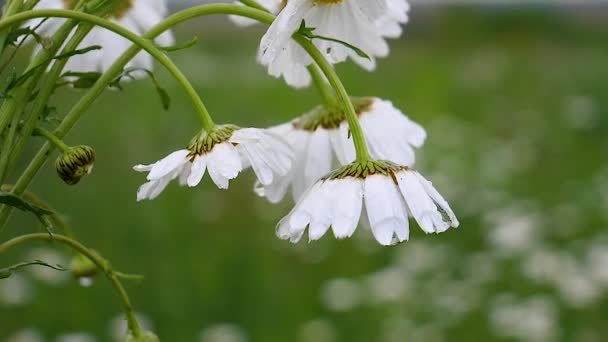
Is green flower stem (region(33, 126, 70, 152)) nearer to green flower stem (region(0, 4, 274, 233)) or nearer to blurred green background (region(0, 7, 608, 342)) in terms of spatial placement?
green flower stem (region(0, 4, 274, 233))

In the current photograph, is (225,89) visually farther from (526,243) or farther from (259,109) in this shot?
(526,243)

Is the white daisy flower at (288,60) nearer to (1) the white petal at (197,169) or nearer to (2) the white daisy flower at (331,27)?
(2) the white daisy flower at (331,27)

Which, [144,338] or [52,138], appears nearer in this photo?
[52,138]

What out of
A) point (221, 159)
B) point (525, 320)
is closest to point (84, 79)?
point (221, 159)

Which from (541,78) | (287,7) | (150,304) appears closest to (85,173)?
(287,7)

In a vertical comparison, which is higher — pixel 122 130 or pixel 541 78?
pixel 541 78

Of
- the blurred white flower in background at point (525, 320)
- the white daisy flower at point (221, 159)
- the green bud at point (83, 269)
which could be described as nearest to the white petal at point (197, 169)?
the white daisy flower at point (221, 159)

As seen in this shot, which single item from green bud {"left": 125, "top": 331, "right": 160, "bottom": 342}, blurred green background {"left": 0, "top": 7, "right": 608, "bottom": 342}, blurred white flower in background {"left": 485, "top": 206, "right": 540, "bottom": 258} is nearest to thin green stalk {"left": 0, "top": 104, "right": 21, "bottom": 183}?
green bud {"left": 125, "top": 331, "right": 160, "bottom": 342}

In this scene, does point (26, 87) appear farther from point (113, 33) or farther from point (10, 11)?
point (113, 33)
